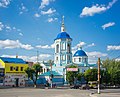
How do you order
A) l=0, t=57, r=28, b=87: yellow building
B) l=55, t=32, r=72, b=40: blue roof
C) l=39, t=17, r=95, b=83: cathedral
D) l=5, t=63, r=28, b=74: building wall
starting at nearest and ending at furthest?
l=0, t=57, r=28, b=87: yellow building
l=5, t=63, r=28, b=74: building wall
l=39, t=17, r=95, b=83: cathedral
l=55, t=32, r=72, b=40: blue roof

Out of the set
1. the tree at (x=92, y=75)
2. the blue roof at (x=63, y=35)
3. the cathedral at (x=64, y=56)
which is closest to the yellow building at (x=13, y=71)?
the tree at (x=92, y=75)

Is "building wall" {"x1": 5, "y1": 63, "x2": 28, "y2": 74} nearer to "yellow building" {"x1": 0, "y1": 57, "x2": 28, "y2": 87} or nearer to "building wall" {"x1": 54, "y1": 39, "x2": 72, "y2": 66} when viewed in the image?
"yellow building" {"x1": 0, "y1": 57, "x2": 28, "y2": 87}

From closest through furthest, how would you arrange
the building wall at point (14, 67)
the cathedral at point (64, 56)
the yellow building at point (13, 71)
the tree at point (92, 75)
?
the yellow building at point (13, 71), the building wall at point (14, 67), the tree at point (92, 75), the cathedral at point (64, 56)

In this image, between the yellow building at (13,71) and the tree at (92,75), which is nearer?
the yellow building at (13,71)

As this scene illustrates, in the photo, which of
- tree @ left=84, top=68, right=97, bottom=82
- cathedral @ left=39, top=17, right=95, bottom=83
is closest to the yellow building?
tree @ left=84, top=68, right=97, bottom=82

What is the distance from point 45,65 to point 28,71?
104ft

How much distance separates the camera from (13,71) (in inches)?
3000

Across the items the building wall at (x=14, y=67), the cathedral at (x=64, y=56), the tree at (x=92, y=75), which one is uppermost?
the cathedral at (x=64, y=56)

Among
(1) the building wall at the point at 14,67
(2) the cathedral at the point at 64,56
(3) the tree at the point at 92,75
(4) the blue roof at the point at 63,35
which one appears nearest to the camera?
(1) the building wall at the point at 14,67

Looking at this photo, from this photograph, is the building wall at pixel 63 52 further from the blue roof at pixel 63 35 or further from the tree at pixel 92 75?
the tree at pixel 92 75

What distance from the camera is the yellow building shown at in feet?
244

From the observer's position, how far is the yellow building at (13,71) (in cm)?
7450

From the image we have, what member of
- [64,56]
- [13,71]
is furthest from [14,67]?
[64,56]

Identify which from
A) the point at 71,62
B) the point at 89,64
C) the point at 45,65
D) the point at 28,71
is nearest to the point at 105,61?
the point at 89,64
